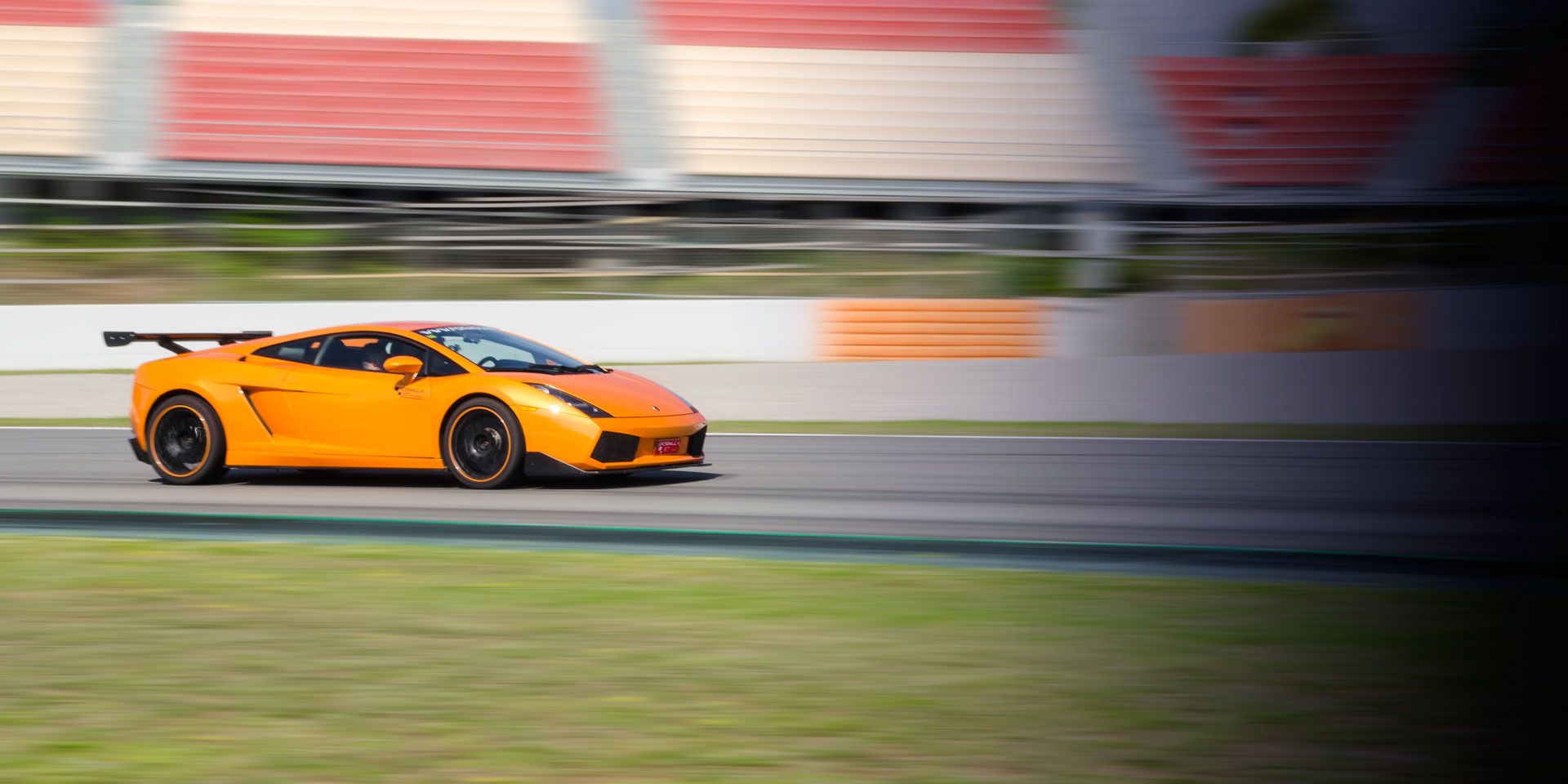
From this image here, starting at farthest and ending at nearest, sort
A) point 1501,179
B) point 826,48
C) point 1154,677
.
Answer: point 826,48, point 1501,179, point 1154,677

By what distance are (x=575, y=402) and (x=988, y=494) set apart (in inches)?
91.0

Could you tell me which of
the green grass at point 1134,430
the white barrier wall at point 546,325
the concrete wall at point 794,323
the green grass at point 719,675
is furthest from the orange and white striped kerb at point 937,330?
the green grass at point 719,675

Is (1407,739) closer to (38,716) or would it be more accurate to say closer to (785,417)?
(38,716)

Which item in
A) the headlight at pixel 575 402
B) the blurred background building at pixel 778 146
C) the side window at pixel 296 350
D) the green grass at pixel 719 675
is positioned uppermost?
the blurred background building at pixel 778 146

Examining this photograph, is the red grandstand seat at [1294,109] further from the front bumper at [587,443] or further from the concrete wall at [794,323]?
the front bumper at [587,443]

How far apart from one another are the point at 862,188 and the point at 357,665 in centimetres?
1505

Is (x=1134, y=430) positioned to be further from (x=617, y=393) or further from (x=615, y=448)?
(x=615, y=448)

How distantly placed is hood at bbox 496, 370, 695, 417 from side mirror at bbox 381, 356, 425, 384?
0.49m

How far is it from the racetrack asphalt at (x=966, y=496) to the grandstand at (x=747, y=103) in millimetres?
8429

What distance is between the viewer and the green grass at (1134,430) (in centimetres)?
1188

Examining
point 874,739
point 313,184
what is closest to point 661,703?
point 874,739

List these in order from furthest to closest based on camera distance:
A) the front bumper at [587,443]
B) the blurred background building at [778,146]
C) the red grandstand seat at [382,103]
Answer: the red grandstand seat at [382,103] < the blurred background building at [778,146] < the front bumper at [587,443]

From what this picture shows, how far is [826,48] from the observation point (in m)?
21.3

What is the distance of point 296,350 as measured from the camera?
353 inches
